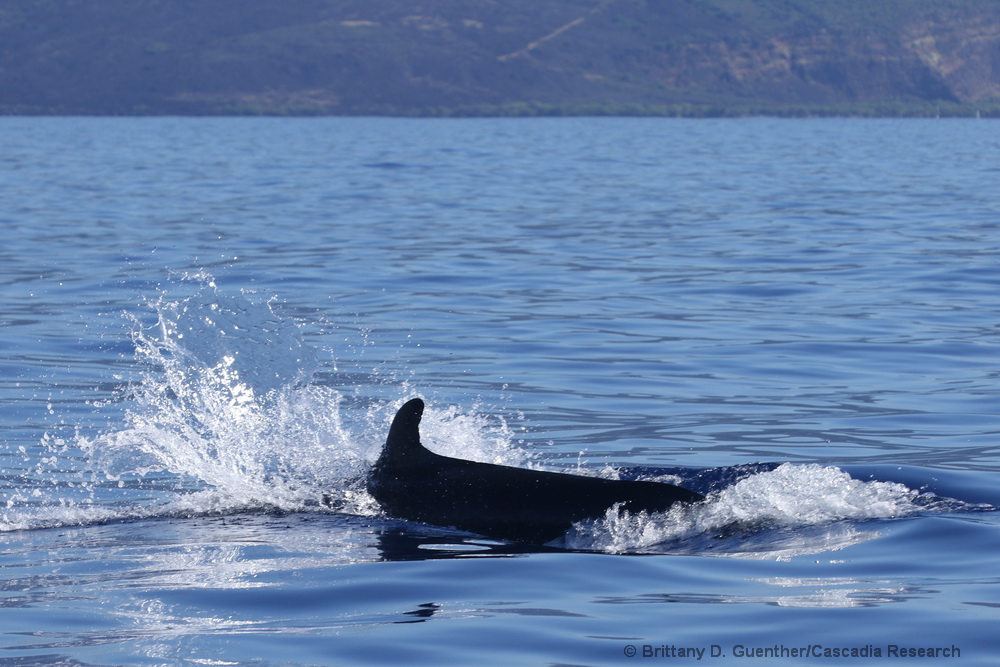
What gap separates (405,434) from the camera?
955 cm

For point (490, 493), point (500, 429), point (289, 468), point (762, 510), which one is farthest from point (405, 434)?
point (500, 429)

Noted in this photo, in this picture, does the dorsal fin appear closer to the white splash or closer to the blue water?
the blue water

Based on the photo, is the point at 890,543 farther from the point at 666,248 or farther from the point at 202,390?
the point at 666,248

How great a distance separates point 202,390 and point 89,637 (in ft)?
24.5

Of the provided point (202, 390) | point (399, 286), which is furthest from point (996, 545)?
point (399, 286)

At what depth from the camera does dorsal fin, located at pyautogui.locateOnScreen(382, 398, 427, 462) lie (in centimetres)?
946

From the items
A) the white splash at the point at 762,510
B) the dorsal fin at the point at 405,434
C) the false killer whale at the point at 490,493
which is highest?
the dorsal fin at the point at 405,434

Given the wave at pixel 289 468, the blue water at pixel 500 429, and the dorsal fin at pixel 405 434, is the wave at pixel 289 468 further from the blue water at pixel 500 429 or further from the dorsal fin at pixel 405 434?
the dorsal fin at pixel 405 434

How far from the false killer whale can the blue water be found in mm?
134

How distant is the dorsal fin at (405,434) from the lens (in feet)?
31.0

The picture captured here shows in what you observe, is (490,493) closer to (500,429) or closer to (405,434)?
(405,434)

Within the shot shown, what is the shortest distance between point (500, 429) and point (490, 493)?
3318 mm

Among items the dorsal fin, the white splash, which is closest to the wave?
the white splash

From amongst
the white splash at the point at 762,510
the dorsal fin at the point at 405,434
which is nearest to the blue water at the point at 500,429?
the white splash at the point at 762,510
